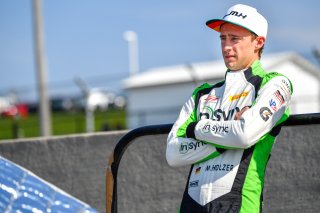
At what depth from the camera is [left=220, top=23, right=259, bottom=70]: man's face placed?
9.24 ft

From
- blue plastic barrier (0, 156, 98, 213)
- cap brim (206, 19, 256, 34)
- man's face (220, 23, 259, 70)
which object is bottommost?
blue plastic barrier (0, 156, 98, 213)

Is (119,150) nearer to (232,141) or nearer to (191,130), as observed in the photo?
(191,130)

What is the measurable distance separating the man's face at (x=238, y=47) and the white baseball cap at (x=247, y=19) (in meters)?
0.04

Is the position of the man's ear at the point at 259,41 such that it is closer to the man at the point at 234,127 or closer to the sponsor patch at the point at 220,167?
the man at the point at 234,127

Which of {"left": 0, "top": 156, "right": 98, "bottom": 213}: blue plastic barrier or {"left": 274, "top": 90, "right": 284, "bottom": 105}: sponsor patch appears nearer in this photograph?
{"left": 274, "top": 90, "right": 284, "bottom": 105}: sponsor patch

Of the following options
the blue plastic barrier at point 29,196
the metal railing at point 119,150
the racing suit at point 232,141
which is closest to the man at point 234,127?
the racing suit at point 232,141

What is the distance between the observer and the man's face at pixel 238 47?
282 cm

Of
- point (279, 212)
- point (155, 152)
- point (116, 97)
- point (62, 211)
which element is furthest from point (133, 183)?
point (116, 97)

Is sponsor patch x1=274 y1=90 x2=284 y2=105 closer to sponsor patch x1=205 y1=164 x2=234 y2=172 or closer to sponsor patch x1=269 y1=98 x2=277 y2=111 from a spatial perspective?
sponsor patch x1=269 y1=98 x2=277 y2=111

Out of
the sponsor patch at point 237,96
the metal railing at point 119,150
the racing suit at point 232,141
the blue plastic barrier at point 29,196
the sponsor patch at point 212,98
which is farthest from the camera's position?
the blue plastic barrier at point 29,196

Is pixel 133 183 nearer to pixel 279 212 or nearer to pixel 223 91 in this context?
pixel 279 212

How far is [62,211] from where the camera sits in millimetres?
4078

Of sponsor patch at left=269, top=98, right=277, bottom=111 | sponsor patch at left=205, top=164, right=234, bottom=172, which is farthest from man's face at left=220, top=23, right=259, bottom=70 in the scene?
sponsor patch at left=205, top=164, right=234, bottom=172

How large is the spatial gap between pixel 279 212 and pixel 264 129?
1.47 m
